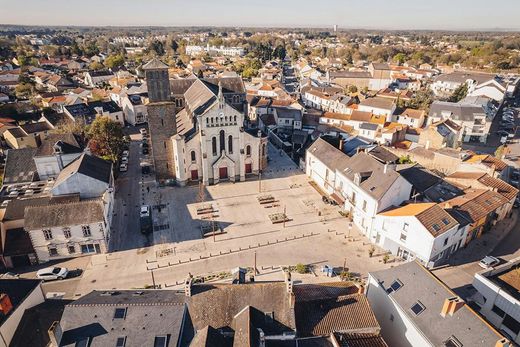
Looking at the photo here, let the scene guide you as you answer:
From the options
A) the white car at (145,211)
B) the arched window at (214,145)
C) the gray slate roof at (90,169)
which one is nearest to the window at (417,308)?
the white car at (145,211)

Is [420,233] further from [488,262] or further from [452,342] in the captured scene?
[452,342]

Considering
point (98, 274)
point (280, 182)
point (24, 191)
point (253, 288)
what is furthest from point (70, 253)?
point (280, 182)

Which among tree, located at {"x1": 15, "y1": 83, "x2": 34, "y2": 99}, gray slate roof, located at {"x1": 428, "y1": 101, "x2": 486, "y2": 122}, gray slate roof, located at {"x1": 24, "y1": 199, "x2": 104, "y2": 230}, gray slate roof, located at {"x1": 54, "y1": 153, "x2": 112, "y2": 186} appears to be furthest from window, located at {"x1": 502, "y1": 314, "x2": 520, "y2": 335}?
tree, located at {"x1": 15, "y1": 83, "x2": 34, "y2": 99}

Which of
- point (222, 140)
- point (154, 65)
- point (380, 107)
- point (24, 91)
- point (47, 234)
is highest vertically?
point (154, 65)

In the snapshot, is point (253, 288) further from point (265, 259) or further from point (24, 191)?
point (24, 191)

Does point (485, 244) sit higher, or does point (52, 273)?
point (52, 273)

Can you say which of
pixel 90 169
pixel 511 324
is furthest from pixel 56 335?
pixel 511 324
